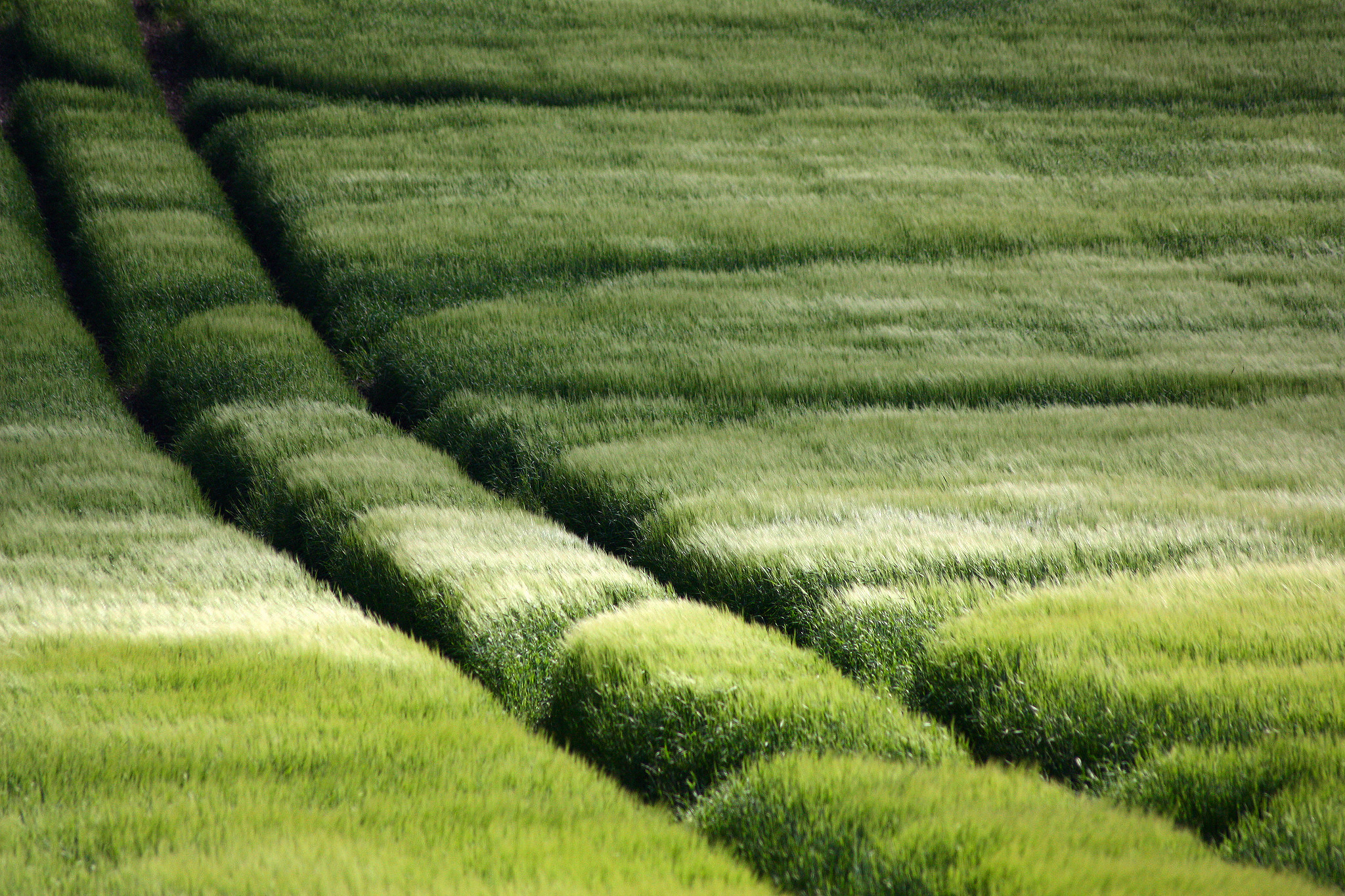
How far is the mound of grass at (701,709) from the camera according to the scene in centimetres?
468

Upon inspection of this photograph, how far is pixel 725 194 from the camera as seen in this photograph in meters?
17.2

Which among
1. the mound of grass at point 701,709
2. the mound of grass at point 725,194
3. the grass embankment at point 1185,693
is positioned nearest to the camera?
the grass embankment at point 1185,693

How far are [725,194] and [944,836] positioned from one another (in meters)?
14.6

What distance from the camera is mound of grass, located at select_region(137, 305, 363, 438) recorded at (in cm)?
1127

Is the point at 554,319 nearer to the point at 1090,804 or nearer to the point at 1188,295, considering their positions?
the point at 1188,295

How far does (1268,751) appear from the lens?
410 centimetres

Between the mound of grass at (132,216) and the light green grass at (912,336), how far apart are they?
10.1 feet

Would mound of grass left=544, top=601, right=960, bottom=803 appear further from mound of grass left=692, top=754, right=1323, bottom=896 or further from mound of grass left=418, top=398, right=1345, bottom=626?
mound of grass left=418, top=398, right=1345, bottom=626

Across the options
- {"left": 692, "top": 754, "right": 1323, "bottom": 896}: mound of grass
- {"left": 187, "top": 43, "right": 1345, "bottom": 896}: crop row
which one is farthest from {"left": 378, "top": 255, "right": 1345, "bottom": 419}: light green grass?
{"left": 692, "top": 754, "right": 1323, "bottom": 896}: mound of grass

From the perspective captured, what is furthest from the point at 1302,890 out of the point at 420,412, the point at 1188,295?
the point at 1188,295

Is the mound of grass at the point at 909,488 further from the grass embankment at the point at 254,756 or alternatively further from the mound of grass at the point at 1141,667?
the grass embankment at the point at 254,756

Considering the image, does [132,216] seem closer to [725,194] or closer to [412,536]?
[725,194]

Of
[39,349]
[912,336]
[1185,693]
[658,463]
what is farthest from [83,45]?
[1185,693]

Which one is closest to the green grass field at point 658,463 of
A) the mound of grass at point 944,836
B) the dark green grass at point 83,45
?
the mound of grass at point 944,836
